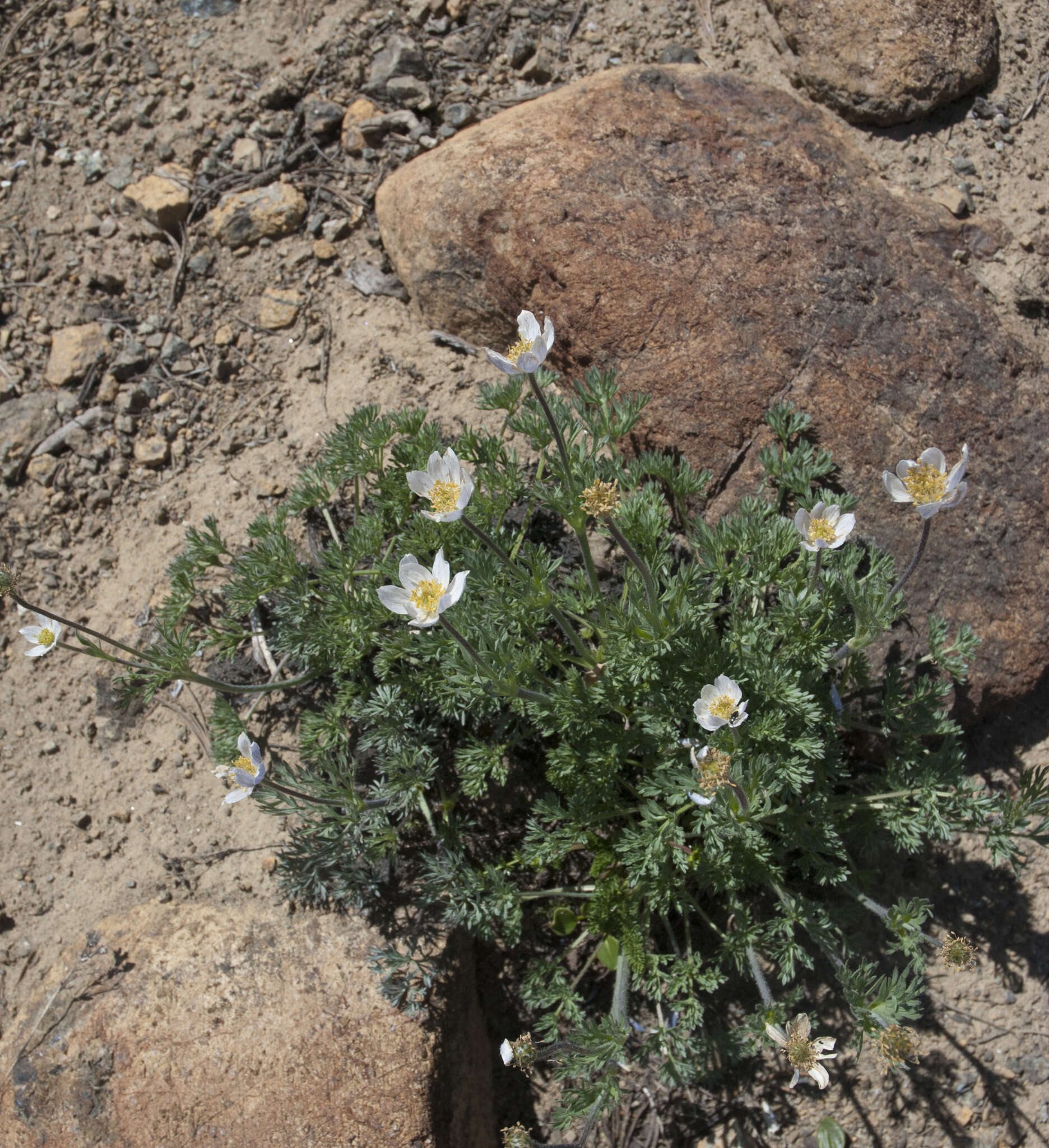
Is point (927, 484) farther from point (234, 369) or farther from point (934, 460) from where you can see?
point (234, 369)

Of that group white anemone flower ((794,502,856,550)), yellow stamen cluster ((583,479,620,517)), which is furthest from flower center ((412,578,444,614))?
white anemone flower ((794,502,856,550))

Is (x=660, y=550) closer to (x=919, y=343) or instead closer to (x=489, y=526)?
(x=489, y=526)

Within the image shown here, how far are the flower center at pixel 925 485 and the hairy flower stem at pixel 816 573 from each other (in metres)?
0.36

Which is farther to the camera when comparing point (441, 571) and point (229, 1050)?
point (229, 1050)

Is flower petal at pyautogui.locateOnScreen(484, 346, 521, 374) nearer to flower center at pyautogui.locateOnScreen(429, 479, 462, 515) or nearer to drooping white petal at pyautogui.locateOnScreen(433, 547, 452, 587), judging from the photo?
flower center at pyautogui.locateOnScreen(429, 479, 462, 515)

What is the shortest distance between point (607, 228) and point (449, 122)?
1.71 m

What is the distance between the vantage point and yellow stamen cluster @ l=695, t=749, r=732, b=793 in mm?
2928

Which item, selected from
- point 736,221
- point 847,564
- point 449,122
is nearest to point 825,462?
point 847,564

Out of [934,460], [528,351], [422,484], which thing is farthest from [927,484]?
[422,484]

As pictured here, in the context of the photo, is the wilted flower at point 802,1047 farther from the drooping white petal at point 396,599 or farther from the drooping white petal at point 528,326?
the drooping white petal at point 528,326

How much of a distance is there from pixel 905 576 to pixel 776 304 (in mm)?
1639

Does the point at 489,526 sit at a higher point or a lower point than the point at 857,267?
lower

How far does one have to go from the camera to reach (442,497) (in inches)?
116

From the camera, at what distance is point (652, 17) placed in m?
5.25
